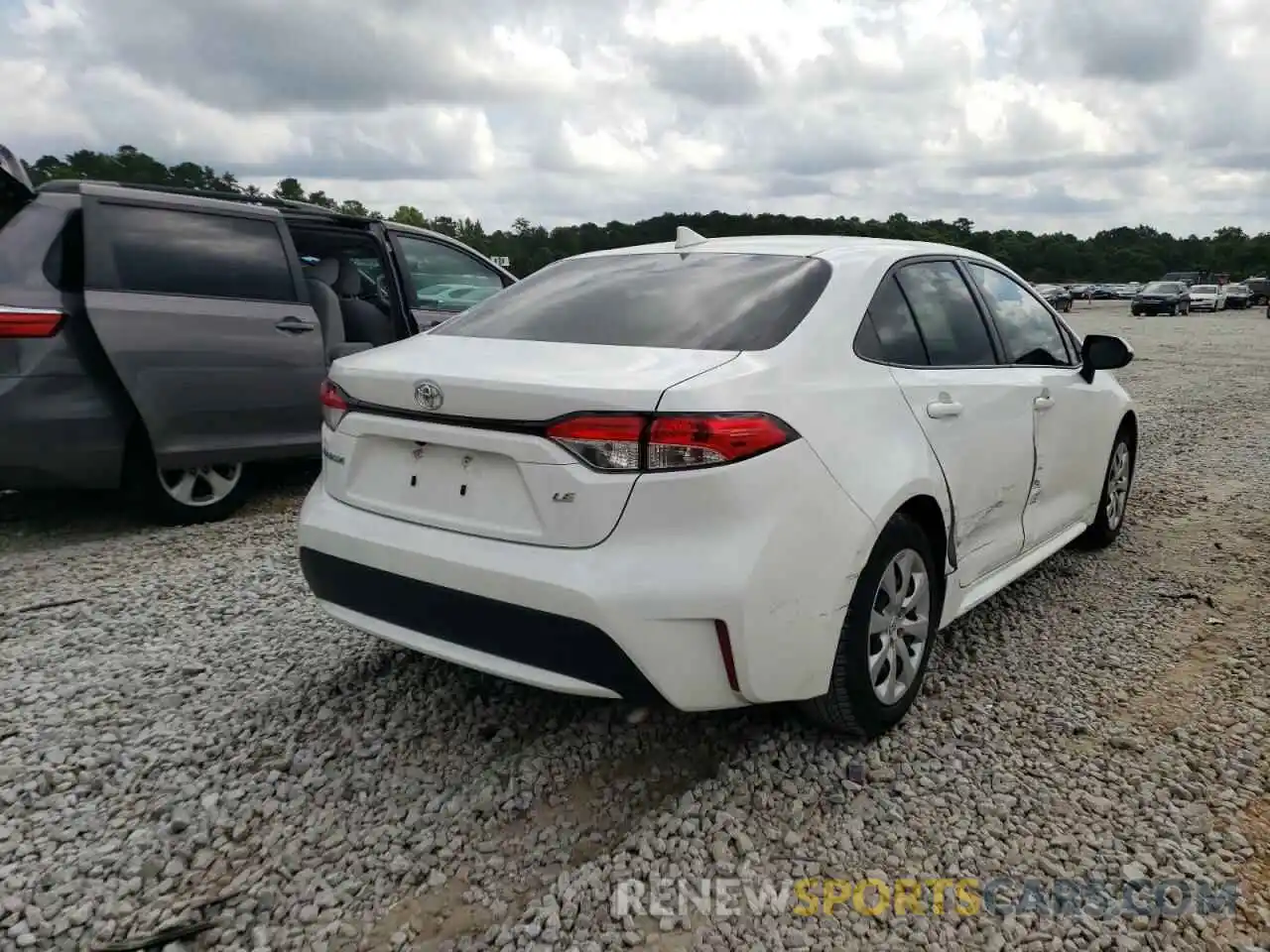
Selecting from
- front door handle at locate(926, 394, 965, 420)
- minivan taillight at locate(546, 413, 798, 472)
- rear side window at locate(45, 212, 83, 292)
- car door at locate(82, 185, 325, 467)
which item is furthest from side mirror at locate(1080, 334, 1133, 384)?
rear side window at locate(45, 212, 83, 292)

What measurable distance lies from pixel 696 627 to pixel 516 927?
2.64ft

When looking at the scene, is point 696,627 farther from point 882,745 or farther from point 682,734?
point 882,745

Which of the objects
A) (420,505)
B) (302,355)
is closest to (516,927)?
(420,505)

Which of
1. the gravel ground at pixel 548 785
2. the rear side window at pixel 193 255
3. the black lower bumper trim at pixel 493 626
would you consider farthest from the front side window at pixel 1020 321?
the rear side window at pixel 193 255

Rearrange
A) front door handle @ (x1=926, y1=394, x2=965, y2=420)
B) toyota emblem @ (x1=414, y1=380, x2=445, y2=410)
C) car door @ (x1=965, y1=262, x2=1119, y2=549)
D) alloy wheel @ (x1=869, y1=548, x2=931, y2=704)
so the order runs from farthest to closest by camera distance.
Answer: car door @ (x1=965, y1=262, x2=1119, y2=549)
front door handle @ (x1=926, y1=394, x2=965, y2=420)
alloy wheel @ (x1=869, y1=548, x2=931, y2=704)
toyota emblem @ (x1=414, y1=380, x2=445, y2=410)

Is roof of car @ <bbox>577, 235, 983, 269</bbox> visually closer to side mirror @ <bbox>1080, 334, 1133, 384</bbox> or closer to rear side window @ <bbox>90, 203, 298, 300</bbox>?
side mirror @ <bbox>1080, 334, 1133, 384</bbox>

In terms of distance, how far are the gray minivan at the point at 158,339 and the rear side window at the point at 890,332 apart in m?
2.50

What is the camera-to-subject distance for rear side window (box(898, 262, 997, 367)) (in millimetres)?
3312

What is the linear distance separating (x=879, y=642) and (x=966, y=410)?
0.92 metres

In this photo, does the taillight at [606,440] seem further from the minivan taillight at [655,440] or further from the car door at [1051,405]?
the car door at [1051,405]

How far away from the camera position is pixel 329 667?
3490mm

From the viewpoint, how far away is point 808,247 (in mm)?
3291

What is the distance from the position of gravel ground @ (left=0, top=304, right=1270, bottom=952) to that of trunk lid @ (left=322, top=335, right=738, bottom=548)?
2.64 ft

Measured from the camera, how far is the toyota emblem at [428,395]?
257cm
